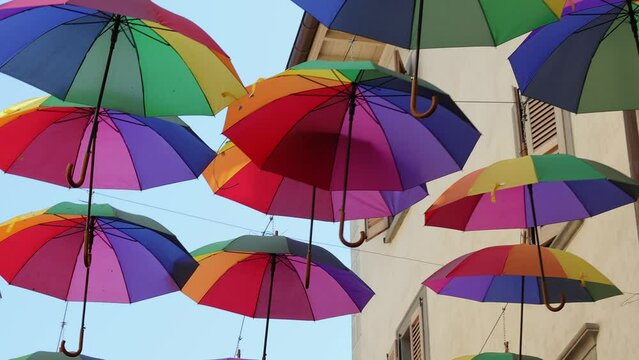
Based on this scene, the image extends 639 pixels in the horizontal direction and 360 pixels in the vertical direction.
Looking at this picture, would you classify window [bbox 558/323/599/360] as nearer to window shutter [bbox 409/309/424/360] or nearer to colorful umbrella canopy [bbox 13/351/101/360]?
colorful umbrella canopy [bbox 13/351/101/360]

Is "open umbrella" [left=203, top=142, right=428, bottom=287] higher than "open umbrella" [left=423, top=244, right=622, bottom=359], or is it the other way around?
"open umbrella" [left=203, top=142, right=428, bottom=287]

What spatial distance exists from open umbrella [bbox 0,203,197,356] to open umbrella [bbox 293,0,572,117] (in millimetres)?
3110

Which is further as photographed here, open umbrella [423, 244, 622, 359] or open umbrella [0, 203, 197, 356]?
open umbrella [0, 203, 197, 356]

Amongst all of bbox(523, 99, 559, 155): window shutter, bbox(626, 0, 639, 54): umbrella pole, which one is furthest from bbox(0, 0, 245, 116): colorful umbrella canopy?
bbox(523, 99, 559, 155): window shutter

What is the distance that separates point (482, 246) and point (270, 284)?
380cm

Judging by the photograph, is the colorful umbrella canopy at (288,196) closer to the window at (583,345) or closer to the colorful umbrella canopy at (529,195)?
→ the colorful umbrella canopy at (529,195)

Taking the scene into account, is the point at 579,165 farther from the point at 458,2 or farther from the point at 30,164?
the point at 30,164

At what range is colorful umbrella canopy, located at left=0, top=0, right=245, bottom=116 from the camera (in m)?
8.99

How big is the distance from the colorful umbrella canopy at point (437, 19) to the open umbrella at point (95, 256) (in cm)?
310

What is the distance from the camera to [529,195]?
10.4 metres

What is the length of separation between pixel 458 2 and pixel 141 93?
7.53 feet

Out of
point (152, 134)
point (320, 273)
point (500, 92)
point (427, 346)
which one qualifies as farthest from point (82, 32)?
point (427, 346)

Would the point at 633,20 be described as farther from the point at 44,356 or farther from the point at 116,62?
the point at 44,356

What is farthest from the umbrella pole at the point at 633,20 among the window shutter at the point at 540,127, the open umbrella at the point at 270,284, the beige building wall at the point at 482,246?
the window shutter at the point at 540,127
